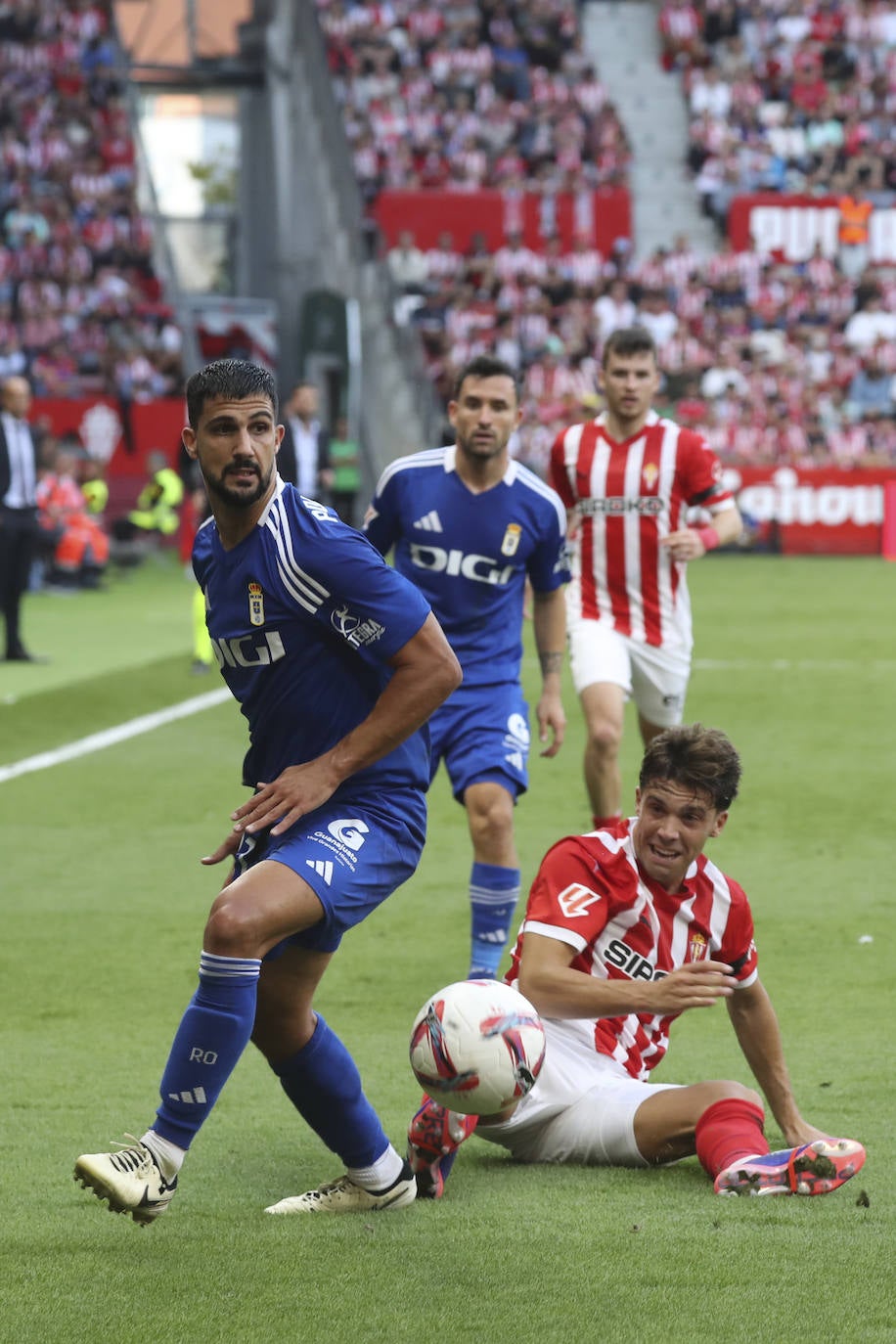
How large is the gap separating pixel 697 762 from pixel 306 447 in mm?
12335

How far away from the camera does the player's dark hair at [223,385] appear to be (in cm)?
405

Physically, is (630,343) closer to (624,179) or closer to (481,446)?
(481,446)

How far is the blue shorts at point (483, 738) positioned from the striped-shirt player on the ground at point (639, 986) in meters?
1.86

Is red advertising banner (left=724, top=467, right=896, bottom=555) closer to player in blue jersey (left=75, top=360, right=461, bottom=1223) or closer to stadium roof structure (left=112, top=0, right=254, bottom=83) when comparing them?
stadium roof structure (left=112, top=0, right=254, bottom=83)

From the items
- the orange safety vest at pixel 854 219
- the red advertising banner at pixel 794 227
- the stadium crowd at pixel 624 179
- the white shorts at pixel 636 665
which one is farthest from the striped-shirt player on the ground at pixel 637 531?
the orange safety vest at pixel 854 219

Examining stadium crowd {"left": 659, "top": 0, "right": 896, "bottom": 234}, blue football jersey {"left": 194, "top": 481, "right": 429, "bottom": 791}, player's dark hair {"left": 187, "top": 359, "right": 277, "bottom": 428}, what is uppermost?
stadium crowd {"left": 659, "top": 0, "right": 896, "bottom": 234}

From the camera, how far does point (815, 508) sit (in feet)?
92.0

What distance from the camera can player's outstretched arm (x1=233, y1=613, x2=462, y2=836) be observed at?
410 centimetres

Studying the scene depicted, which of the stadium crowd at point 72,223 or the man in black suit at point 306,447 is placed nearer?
the man in black suit at point 306,447

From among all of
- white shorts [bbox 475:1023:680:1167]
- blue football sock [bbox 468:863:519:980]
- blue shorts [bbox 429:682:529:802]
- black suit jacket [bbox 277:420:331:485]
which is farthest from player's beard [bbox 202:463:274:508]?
black suit jacket [bbox 277:420:331:485]

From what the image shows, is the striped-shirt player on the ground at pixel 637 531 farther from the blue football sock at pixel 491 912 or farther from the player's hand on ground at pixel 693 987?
the player's hand on ground at pixel 693 987

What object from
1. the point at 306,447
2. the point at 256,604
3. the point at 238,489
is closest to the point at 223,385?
the point at 238,489

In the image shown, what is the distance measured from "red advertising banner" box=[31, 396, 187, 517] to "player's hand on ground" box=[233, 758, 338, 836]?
2339 cm

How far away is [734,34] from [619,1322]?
34.8 meters
